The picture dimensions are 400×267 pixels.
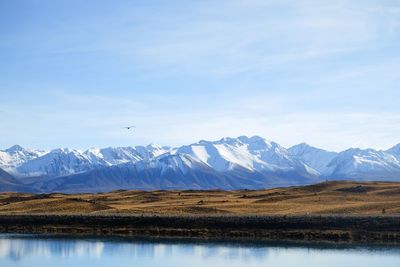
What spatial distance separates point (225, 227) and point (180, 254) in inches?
560

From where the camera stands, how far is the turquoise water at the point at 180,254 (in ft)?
176

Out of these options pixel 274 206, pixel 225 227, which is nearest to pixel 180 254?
pixel 225 227

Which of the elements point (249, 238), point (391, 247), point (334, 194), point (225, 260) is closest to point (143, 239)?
point (249, 238)

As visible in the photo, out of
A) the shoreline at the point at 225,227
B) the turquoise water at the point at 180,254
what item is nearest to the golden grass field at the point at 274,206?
the shoreline at the point at 225,227

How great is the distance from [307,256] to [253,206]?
1491 inches

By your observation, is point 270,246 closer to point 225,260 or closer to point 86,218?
point 225,260

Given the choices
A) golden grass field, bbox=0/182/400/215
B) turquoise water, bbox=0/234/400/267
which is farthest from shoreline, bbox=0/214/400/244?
golden grass field, bbox=0/182/400/215

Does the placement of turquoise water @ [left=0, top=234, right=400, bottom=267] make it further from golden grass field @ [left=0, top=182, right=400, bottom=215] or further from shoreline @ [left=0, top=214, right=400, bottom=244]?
golden grass field @ [left=0, top=182, right=400, bottom=215]

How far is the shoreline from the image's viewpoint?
6636cm

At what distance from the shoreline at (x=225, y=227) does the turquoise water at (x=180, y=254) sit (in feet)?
15.5

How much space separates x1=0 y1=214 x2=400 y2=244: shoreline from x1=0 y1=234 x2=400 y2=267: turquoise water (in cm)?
473

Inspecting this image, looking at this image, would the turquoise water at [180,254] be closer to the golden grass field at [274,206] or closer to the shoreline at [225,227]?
the shoreline at [225,227]

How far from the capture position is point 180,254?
58.3 meters

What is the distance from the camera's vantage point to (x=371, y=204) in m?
85.4
